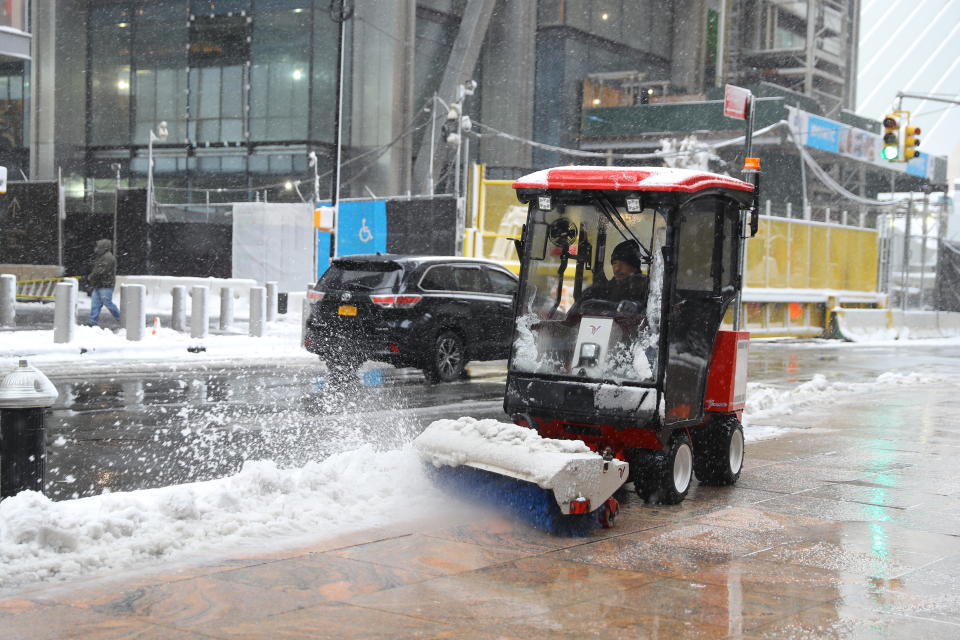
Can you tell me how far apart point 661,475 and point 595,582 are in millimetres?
Result: 2065

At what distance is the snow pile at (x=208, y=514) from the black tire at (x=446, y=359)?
7.89m

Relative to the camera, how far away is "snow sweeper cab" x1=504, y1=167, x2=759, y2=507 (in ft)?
25.2

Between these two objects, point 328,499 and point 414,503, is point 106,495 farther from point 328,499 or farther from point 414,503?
point 414,503

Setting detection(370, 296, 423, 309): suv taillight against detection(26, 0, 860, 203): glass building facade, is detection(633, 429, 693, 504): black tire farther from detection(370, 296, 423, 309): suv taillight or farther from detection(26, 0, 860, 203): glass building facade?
detection(26, 0, 860, 203): glass building facade

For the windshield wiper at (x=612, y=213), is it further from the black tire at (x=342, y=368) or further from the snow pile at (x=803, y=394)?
the black tire at (x=342, y=368)

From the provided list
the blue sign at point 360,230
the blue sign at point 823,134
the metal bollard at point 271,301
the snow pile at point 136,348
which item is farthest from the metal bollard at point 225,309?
the blue sign at point 823,134

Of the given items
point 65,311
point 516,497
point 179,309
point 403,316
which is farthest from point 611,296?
point 179,309

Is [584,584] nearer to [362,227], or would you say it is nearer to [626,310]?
[626,310]

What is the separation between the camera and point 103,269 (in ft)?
74.4

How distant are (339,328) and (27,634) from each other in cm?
1130

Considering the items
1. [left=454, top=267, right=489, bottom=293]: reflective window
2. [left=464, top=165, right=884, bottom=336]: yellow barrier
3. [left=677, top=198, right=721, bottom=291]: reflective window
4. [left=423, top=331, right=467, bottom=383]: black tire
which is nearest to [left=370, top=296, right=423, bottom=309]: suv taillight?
[left=423, top=331, right=467, bottom=383]: black tire

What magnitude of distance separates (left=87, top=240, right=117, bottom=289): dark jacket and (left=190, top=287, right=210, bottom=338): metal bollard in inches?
101

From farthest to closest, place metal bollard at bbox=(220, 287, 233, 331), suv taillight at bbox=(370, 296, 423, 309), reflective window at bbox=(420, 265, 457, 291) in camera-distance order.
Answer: metal bollard at bbox=(220, 287, 233, 331) < reflective window at bbox=(420, 265, 457, 291) < suv taillight at bbox=(370, 296, 423, 309)

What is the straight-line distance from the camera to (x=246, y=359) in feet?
59.9
